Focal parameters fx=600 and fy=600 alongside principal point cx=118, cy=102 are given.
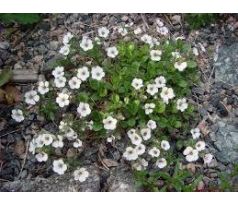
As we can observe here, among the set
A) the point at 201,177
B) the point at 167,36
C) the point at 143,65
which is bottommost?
the point at 201,177

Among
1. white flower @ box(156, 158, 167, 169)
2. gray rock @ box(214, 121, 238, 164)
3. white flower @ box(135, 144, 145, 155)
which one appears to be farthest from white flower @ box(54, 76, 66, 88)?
gray rock @ box(214, 121, 238, 164)

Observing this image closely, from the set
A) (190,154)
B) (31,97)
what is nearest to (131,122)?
(190,154)

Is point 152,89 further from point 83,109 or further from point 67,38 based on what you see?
point 67,38

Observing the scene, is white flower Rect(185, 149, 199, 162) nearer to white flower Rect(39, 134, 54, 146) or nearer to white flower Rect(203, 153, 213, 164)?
white flower Rect(203, 153, 213, 164)

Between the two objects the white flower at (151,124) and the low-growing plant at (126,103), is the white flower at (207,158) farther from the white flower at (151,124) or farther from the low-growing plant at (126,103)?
the white flower at (151,124)

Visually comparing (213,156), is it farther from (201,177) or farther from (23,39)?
(23,39)

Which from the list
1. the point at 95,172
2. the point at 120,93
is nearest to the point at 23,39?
the point at 120,93

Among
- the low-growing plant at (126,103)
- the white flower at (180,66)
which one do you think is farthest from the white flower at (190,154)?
the white flower at (180,66)
